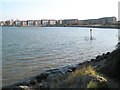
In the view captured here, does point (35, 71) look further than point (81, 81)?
Yes

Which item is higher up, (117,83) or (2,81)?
(117,83)

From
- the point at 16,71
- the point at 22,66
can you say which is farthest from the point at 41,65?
the point at 16,71

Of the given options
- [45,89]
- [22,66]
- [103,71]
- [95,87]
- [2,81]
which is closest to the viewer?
[95,87]

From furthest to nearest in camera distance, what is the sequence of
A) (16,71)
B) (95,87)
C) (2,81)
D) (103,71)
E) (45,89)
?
(16,71) < (2,81) < (103,71) < (45,89) < (95,87)

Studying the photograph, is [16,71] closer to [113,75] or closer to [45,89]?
[45,89]

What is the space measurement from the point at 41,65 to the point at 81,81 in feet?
37.0

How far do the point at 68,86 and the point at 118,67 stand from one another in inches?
97.9

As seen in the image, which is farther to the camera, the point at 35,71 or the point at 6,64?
the point at 6,64

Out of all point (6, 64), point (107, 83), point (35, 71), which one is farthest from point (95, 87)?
point (6, 64)

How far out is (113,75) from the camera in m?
8.40

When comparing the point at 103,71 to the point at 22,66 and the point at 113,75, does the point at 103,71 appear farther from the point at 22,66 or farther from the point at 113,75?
the point at 22,66

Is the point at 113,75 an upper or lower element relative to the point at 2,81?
upper

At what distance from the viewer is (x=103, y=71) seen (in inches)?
370

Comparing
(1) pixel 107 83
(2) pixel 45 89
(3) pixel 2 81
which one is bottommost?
(3) pixel 2 81
